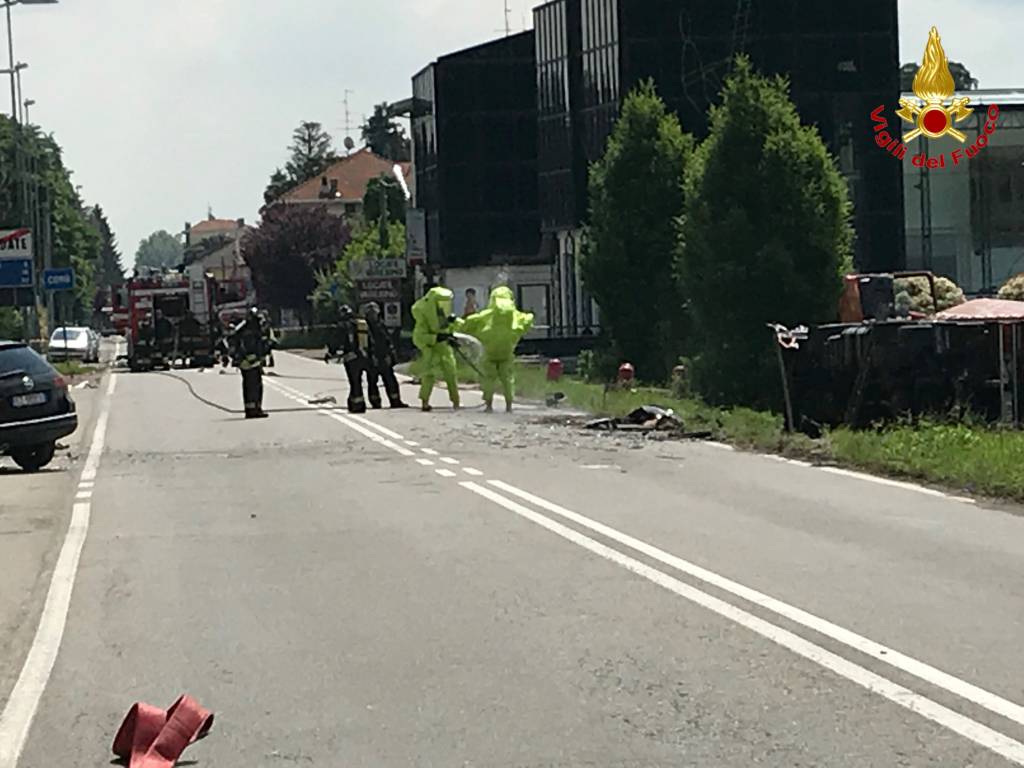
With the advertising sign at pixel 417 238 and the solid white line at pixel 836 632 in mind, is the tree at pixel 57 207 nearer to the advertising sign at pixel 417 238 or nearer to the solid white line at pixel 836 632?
the advertising sign at pixel 417 238

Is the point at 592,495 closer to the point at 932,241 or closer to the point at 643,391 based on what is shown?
the point at 643,391

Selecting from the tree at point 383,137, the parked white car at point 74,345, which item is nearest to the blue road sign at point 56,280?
the parked white car at point 74,345

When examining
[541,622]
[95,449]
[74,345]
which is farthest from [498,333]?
[74,345]

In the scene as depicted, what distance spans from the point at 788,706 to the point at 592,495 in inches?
358

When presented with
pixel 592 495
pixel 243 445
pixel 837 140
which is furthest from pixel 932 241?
pixel 592 495

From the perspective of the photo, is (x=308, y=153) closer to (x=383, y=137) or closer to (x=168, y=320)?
(x=383, y=137)

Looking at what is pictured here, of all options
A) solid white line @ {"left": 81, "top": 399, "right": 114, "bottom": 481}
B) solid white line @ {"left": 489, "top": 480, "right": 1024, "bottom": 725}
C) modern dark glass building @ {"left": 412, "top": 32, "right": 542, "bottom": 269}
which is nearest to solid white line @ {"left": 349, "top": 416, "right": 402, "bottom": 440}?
solid white line @ {"left": 81, "top": 399, "right": 114, "bottom": 481}

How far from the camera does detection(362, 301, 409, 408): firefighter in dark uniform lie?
31.7 m

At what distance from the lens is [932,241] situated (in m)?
73.4

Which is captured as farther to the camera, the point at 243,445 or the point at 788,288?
the point at 788,288

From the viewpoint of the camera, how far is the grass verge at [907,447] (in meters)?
16.7

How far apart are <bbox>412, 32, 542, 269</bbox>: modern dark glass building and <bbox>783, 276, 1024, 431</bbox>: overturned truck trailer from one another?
60.8m

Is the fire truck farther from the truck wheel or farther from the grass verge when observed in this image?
the truck wheel

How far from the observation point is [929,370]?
2145 cm
